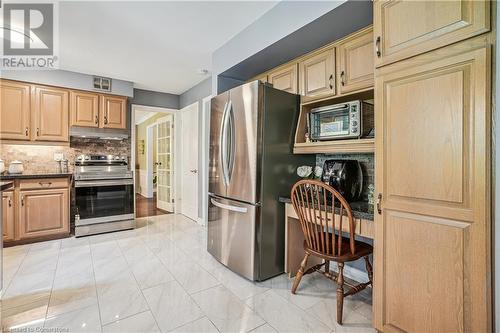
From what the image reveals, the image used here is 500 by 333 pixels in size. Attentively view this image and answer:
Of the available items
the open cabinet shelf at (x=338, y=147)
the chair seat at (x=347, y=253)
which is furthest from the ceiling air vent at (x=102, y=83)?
the chair seat at (x=347, y=253)

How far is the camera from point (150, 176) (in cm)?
720

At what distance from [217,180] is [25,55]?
3049 millimetres

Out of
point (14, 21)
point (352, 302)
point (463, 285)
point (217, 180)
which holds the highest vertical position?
point (14, 21)

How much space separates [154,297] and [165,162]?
3979mm

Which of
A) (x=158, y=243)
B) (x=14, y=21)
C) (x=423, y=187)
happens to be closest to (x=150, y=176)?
(x=158, y=243)

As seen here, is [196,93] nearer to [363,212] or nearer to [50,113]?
[50,113]

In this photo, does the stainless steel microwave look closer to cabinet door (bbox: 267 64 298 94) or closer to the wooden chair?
cabinet door (bbox: 267 64 298 94)

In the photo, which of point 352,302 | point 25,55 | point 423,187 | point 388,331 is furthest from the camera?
point 25,55

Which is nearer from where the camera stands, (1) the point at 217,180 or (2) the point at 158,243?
(1) the point at 217,180

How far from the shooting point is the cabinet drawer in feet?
10.5

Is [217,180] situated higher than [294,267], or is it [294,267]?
[217,180]

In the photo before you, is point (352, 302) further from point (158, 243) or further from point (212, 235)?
point (158, 243)

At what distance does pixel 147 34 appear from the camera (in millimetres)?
2697

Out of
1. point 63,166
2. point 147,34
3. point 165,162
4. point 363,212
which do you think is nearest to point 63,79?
point 63,166
